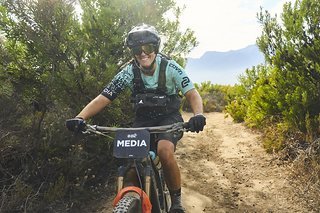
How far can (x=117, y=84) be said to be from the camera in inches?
161

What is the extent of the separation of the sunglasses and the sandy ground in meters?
2.49

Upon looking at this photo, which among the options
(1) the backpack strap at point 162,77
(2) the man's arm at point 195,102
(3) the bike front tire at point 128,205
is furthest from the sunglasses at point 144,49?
(3) the bike front tire at point 128,205

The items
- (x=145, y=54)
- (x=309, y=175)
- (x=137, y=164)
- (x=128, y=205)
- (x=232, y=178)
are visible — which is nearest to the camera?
(x=128, y=205)

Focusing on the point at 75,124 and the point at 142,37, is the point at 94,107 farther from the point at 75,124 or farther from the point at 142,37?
the point at 142,37

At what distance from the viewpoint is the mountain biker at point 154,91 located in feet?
12.2

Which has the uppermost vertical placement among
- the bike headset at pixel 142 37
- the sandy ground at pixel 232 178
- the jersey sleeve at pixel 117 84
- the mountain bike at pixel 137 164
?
the bike headset at pixel 142 37

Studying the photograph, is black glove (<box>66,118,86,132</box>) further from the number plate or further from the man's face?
the man's face

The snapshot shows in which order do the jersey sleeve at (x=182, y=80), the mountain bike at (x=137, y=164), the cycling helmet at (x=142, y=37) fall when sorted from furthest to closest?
the jersey sleeve at (x=182, y=80)
the cycling helmet at (x=142, y=37)
the mountain bike at (x=137, y=164)

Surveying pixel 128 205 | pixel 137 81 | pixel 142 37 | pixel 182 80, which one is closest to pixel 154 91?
pixel 137 81

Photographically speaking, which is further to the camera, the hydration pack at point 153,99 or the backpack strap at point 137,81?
the backpack strap at point 137,81

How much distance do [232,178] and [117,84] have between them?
3.29 m

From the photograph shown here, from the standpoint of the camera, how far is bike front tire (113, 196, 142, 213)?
270 cm

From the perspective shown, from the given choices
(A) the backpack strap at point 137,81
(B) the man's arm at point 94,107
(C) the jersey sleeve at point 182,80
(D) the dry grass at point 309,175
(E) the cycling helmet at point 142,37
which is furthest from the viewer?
(D) the dry grass at point 309,175

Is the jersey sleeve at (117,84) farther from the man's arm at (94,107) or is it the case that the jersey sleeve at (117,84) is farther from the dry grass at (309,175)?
the dry grass at (309,175)
